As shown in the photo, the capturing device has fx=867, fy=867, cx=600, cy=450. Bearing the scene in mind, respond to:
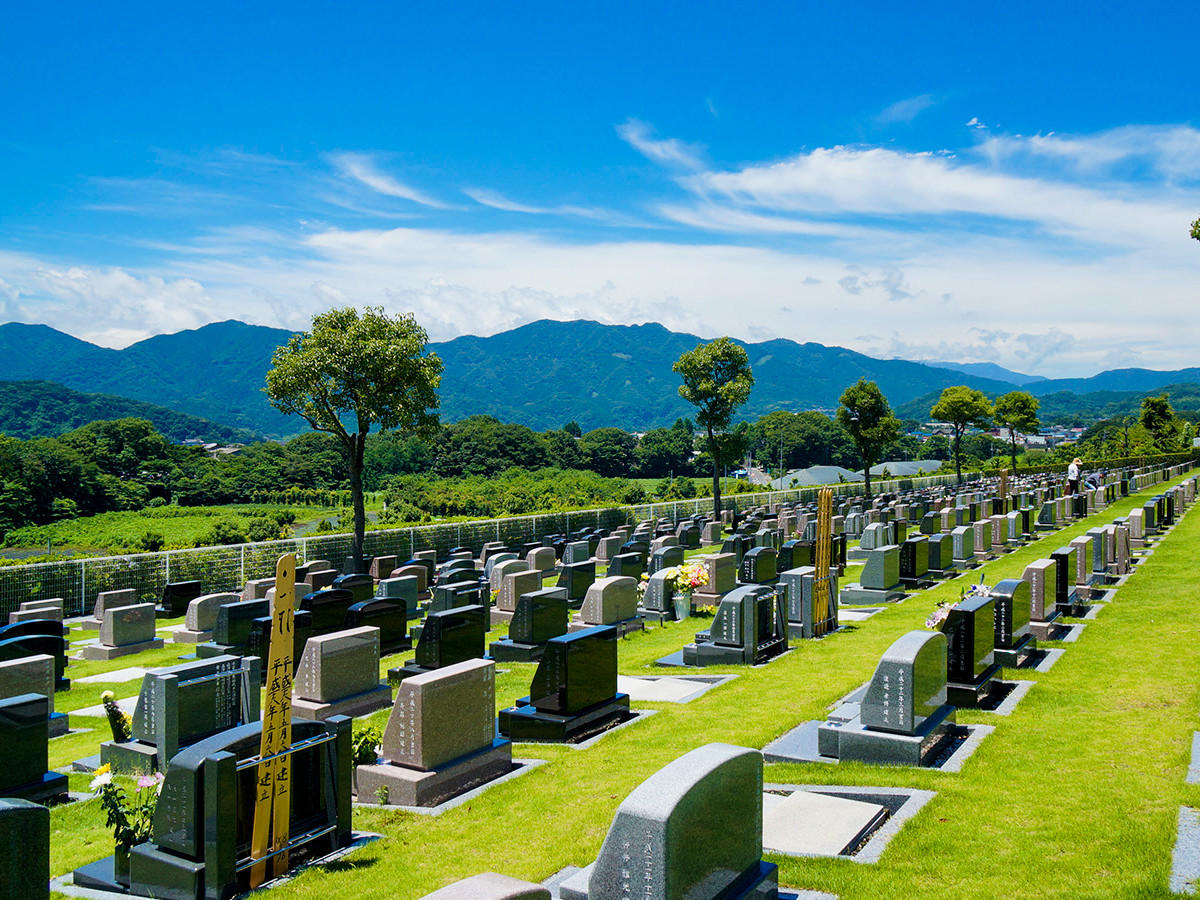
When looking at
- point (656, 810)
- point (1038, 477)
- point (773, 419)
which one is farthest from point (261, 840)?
point (773, 419)

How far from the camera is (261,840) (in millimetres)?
5676

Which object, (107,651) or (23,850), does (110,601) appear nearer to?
(107,651)

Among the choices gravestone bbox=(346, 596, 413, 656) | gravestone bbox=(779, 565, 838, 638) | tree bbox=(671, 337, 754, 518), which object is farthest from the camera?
tree bbox=(671, 337, 754, 518)

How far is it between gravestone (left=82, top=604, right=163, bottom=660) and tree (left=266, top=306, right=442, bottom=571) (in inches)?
278

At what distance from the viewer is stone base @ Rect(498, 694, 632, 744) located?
8922mm

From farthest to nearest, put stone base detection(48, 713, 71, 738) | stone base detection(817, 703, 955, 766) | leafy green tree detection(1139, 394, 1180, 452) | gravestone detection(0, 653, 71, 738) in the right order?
leafy green tree detection(1139, 394, 1180, 452), stone base detection(48, 713, 71, 738), gravestone detection(0, 653, 71, 738), stone base detection(817, 703, 955, 766)

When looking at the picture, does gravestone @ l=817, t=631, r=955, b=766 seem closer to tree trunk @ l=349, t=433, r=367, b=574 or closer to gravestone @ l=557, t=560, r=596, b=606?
gravestone @ l=557, t=560, r=596, b=606

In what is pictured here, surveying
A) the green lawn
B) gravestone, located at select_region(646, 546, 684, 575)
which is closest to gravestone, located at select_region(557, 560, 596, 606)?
gravestone, located at select_region(646, 546, 684, 575)

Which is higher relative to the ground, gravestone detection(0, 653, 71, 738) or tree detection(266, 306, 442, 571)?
tree detection(266, 306, 442, 571)

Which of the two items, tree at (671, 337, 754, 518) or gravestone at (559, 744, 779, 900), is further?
tree at (671, 337, 754, 518)

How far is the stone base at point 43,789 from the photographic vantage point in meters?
7.36

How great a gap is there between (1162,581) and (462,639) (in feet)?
43.3

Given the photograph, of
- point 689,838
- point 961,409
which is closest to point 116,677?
point 689,838

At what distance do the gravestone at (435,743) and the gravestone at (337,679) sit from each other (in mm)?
2337
